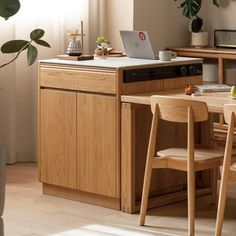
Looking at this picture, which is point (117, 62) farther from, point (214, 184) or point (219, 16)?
point (219, 16)

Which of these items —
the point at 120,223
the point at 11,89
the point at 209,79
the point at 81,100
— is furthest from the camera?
the point at 209,79

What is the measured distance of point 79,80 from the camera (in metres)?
4.87

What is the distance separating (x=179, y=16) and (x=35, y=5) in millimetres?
1516

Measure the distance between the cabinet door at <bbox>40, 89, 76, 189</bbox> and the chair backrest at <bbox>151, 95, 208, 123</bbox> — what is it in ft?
2.70

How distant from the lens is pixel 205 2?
23.7 feet

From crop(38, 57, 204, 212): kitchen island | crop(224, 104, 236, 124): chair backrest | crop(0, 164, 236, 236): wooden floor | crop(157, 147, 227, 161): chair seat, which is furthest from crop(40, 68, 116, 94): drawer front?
crop(224, 104, 236, 124): chair backrest

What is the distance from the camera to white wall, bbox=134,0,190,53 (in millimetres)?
6580

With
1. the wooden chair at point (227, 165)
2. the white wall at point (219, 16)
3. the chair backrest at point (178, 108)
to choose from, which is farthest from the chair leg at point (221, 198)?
the white wall at point (219, 16)

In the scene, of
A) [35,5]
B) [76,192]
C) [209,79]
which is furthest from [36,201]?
[209,79]

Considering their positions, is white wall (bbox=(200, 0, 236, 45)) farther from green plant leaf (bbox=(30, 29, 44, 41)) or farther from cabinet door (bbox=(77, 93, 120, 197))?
green plant leaf (bbox=(30, 29, 44, 41))

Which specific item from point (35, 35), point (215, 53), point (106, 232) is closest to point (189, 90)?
point (106, 232)

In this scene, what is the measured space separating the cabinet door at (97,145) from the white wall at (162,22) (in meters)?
1.86

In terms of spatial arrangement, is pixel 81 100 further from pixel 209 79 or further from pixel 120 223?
pixel 209 79

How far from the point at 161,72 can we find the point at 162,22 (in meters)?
2.00
